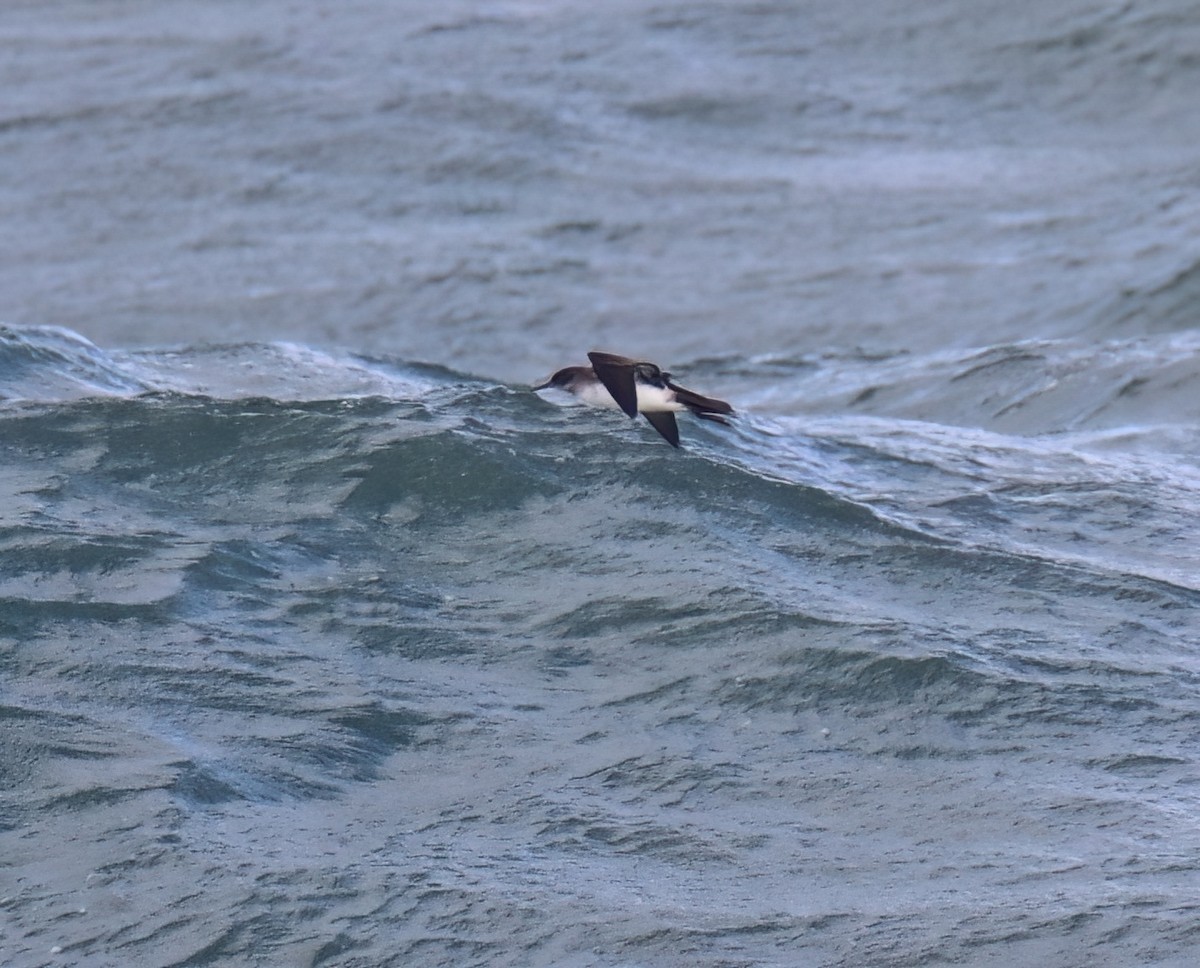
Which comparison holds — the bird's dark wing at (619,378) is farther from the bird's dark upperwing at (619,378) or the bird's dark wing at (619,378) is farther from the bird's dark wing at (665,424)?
the bird's dark wing at (665,424)

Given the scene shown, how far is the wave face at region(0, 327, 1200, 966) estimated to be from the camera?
359cm

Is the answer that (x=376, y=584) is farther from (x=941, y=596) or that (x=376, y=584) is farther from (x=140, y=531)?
(x=941, y=596)

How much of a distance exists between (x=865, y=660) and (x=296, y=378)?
3.45 metres

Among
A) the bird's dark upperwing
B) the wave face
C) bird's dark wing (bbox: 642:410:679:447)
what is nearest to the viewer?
the wave face

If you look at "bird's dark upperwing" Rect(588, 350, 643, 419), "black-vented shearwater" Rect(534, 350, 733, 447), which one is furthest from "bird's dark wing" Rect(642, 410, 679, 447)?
"bird's dark upperwing" Rect(588, 350, 643, 419)

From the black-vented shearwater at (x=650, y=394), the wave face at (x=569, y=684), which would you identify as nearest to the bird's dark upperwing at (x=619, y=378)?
the black-vented shearwater at (x=650, y=394)

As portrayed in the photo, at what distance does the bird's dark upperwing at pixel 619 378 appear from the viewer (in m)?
5.50

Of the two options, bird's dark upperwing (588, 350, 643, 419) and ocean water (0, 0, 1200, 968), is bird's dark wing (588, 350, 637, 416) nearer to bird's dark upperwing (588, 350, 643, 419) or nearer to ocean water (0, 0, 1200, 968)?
bird's dark upperwing (588, 350, 643, 419)

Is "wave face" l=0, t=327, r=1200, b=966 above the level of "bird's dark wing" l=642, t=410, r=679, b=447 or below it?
below

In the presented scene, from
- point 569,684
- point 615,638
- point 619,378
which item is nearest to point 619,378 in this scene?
point 619,378

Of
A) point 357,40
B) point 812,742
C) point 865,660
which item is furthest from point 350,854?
point 357,40

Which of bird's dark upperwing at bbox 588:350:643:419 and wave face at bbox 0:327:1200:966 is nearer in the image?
wave face at bbox 0:327:1200:966

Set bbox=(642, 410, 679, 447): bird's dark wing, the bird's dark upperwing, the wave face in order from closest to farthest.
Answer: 1. the wave face
2. the bird's dark upperwing
3. bbox=(642, 410, 679, 447): bird's dark wing

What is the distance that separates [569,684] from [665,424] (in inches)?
58.4
